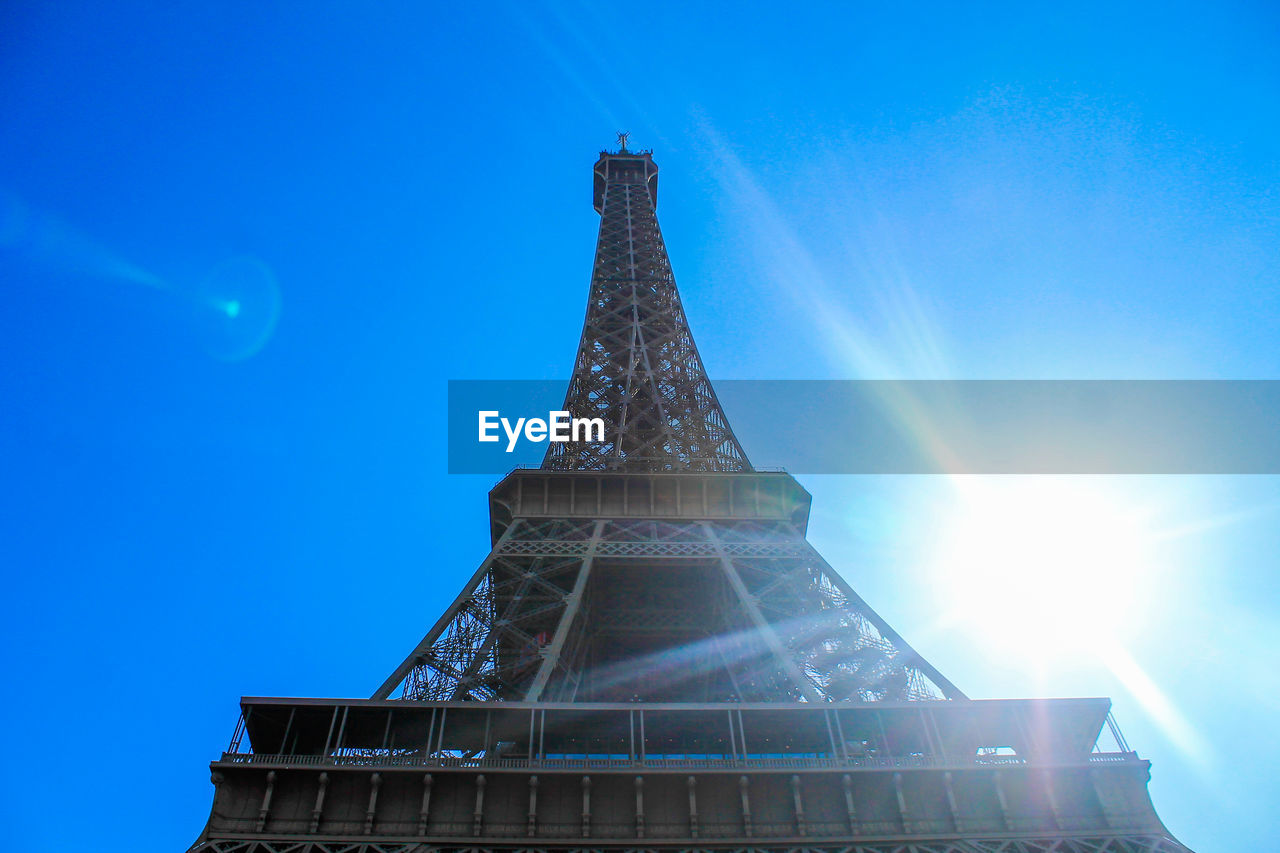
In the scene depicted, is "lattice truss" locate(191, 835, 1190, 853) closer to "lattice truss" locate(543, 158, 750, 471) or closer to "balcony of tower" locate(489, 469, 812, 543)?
"balcony of tower" locate(489, 469, 812, 543)

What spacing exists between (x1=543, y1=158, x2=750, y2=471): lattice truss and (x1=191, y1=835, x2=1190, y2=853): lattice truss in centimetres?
2038

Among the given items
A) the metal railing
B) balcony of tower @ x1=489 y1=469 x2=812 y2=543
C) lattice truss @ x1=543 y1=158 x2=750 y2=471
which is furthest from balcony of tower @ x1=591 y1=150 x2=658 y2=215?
the metal railing

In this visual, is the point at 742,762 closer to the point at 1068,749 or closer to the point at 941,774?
the point at 941,774

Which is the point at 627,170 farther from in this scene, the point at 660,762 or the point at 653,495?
the point at 660,762

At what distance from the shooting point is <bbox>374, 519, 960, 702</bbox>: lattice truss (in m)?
24.8

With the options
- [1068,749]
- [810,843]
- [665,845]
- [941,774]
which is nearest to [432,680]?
[665,845]

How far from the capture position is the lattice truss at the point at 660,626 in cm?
2480

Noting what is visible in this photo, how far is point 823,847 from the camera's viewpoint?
19.2 m

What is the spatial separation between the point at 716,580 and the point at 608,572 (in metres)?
3.88

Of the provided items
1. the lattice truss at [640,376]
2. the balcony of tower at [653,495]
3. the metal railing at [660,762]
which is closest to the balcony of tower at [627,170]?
the lattice truss at [640,376]

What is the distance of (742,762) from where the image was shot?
66.8 feet

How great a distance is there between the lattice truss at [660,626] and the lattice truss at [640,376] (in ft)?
18.4

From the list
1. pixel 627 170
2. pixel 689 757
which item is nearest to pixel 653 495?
pixel 689 757

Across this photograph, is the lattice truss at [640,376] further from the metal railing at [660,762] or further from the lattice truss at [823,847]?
the lattice truss at [823,847]
